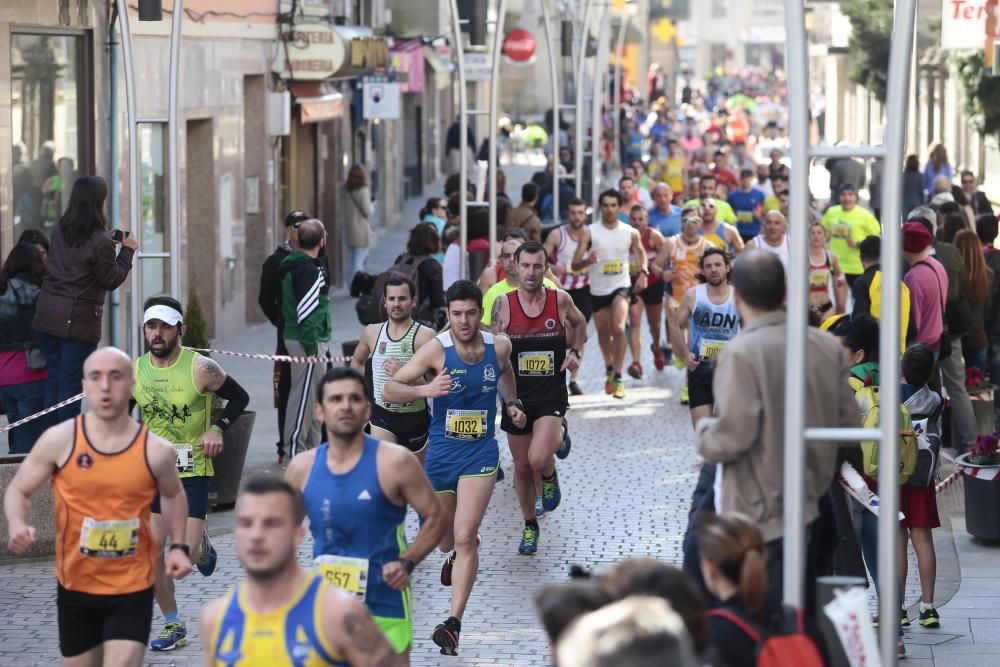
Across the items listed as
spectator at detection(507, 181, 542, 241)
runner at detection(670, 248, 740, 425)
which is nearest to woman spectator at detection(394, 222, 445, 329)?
runner at detection(670, 248, 740, 425)

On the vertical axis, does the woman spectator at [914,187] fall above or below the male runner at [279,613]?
above

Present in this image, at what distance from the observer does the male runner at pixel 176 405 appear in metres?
9.06

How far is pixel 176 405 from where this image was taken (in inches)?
359

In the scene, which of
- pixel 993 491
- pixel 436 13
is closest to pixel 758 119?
pixel 436 13

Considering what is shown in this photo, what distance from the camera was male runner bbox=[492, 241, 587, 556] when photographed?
1131cm

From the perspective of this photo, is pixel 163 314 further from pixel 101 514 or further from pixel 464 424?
pixel 101 514

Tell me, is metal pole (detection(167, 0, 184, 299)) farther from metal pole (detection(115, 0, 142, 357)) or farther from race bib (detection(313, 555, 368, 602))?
race bib (detection(313, 555, 368, 602))

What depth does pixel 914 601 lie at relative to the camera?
10164 millimetres

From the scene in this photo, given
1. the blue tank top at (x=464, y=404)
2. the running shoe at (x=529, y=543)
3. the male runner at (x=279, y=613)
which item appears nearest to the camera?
the male runner at (x=279, y=613)

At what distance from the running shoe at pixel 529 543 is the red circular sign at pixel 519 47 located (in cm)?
2889

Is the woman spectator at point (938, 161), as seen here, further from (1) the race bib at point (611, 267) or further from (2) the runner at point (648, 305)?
(1) the race bib at point (611, 267)

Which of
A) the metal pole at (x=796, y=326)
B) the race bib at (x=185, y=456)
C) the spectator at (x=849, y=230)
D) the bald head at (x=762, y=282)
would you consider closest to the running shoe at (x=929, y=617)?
the metal pole at (x=796, y=326)

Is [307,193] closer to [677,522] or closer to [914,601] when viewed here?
[677,522]

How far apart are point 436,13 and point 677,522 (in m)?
23.5
